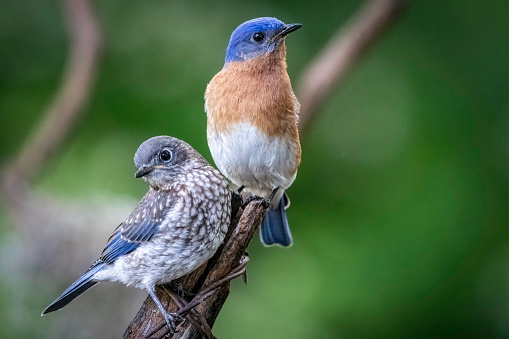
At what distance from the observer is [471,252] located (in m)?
4.04

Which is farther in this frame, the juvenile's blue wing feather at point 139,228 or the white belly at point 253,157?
the white belly at point 253,157

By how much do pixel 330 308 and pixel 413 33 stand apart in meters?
1.86

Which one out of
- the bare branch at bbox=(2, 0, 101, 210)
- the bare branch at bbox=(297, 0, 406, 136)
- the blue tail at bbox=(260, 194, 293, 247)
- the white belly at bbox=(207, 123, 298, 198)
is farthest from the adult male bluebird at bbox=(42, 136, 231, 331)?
the bare branch at bbox=(2, 0, 101, 210)

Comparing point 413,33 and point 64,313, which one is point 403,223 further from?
point 64,313

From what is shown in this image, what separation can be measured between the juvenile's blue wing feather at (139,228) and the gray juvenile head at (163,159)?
0.24ft

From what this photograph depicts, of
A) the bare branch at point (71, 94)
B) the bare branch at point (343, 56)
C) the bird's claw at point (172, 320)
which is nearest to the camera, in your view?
the bird's claw at point (172, 320)

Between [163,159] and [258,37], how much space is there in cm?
94

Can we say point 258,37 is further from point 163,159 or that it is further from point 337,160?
point 337,160

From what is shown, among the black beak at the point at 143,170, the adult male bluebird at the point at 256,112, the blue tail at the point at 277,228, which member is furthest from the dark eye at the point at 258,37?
the black beak at the point at 143,170

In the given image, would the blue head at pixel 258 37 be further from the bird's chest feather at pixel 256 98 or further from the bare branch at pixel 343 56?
the bare branch at pixel 343 56

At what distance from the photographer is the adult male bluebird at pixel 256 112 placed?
2.91 meters

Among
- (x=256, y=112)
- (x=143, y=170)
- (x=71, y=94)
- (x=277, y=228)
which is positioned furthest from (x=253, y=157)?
(x=71, y=94)

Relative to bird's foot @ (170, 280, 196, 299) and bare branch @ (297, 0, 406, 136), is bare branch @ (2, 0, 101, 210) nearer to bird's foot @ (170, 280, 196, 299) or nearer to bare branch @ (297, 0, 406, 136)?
bare branch @ (297, 0, 406, 136)

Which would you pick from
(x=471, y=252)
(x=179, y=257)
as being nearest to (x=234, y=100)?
(x=179, y=257)
